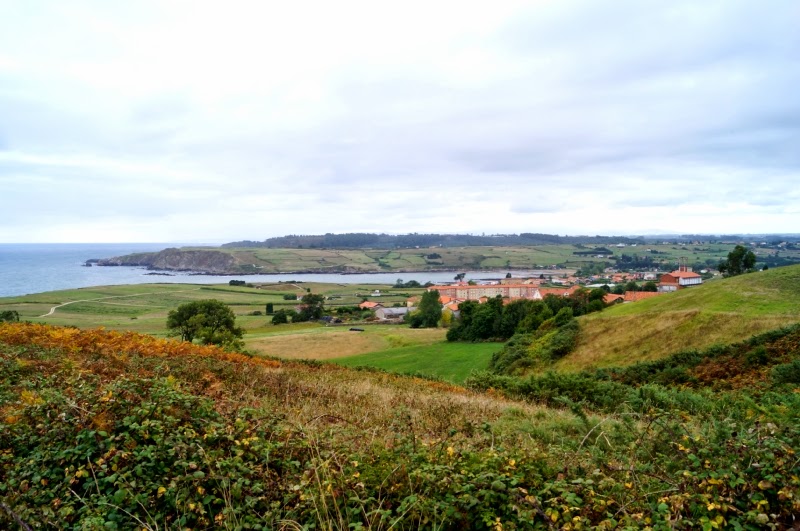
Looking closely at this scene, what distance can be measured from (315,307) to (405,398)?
7366cm

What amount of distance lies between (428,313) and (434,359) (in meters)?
34.3

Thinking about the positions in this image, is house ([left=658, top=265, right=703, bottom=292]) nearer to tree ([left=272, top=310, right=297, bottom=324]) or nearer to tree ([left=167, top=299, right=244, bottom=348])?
tree ([left=272, top=310, right=297, bottom=324])

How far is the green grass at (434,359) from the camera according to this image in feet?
112

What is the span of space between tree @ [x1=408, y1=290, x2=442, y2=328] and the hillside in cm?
4009

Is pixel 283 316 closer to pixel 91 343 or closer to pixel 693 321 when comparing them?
pixel 693 321

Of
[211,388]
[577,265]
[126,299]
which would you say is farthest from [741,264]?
[577,265]

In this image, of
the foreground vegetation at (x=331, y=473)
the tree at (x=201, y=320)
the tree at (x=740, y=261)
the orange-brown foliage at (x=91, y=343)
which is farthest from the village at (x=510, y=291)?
the foreground vegetation at (x=331, y=473)

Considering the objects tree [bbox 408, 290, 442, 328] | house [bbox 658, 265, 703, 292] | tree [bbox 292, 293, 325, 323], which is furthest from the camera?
house [bbox 658, 265, 703, 292]

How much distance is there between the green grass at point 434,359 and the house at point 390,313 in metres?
37.7

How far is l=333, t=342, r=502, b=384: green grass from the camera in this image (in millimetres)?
34062

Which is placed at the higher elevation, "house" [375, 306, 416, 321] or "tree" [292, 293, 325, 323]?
"tree" [292, 293, 325, 323]

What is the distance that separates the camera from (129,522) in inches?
133

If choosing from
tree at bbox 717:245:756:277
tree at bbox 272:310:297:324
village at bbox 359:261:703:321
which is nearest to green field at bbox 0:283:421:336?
tree at bbox 272:310:297:324

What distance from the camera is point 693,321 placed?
84.0ft
